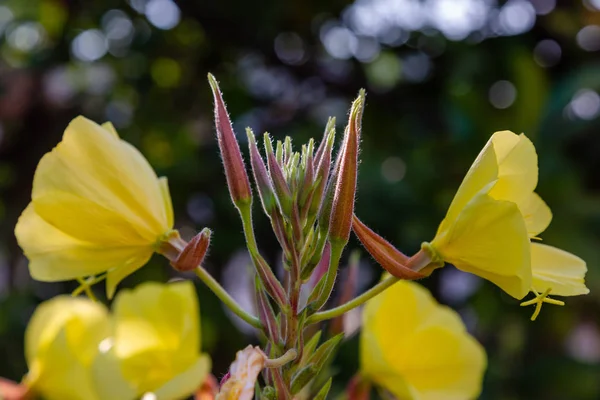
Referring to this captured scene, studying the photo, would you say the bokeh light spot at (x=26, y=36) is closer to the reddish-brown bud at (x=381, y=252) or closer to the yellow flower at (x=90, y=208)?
the yellow flower at (x=90, y=208)

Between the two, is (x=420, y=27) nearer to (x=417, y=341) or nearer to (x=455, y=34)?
(x=455, y=34)

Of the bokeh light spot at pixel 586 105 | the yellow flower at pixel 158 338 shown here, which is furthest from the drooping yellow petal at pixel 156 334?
the bokeh light spot at pixel 586 105

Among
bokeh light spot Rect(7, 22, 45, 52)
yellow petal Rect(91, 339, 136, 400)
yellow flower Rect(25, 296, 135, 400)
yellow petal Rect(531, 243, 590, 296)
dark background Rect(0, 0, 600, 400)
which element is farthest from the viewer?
bokeh light spot Rect(7, 22, 45, 52)

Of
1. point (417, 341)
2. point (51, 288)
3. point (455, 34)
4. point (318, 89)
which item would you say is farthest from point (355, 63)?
point (417, 341)

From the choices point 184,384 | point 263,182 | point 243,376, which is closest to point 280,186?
point 263,182

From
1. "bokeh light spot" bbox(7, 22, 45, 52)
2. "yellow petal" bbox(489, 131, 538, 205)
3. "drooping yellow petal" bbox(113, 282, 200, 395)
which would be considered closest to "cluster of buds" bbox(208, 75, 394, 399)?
"yellow petal" bbox(489, 131, 538, 205)

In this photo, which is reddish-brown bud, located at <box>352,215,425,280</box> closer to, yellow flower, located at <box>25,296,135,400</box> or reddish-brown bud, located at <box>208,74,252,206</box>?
reddish-brown bud, located at <box>208,74,252,206</box>

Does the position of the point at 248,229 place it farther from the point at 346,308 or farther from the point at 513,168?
the point at 513,168
